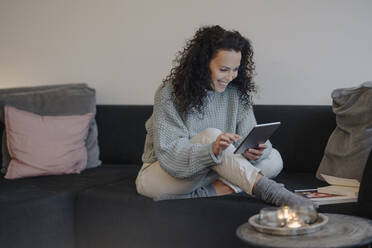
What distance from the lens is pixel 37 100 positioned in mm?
3188

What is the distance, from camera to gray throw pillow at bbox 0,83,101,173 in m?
3.12

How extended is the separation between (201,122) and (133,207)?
47 centimetres

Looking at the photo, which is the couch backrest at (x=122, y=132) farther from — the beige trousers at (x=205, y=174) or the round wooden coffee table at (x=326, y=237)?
the round wooden coffee table at (x=326, y=237)

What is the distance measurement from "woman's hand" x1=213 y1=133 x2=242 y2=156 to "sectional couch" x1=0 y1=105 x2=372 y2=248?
208 mm

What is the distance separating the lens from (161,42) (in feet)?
10.9

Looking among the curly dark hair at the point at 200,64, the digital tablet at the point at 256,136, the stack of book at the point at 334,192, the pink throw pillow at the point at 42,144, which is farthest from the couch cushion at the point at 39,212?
the stack of book at the point at 334,192

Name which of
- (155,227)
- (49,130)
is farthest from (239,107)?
(49,130)

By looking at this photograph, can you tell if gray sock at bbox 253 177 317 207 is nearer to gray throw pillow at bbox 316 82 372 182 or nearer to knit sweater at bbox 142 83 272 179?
knit sweater at bbox 142 83 272 179

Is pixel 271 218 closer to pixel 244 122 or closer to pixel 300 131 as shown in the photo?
pixel 244 122

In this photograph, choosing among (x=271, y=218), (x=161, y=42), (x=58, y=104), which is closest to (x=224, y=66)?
(x=271, y=218)

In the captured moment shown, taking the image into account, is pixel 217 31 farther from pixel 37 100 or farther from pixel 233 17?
pixel 37 100

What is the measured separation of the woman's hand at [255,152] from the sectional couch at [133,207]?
163mm

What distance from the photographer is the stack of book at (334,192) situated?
206 centimetres

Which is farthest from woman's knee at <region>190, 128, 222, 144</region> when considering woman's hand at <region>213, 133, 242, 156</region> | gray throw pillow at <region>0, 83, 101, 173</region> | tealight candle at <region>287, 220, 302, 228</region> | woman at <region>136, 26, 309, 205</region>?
gray throw pillow at <region>0, 83, 101, 173</region>
